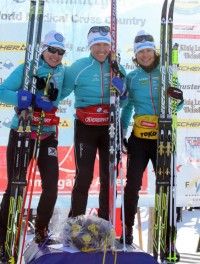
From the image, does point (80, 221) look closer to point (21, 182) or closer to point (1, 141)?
point (21, 182)

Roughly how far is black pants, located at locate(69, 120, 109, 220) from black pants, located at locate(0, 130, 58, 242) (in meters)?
0.19

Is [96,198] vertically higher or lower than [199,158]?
lower

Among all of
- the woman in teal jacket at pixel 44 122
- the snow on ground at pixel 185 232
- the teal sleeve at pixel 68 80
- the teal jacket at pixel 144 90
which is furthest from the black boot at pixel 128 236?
the teal sleeve at pixel 68 80

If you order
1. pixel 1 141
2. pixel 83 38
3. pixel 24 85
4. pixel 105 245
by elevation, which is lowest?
pixel 105 245

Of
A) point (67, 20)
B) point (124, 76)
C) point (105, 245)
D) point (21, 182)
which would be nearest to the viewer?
point (105, 245)

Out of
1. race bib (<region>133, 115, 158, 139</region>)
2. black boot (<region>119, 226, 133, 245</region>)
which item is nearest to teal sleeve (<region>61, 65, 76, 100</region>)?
race bib (<region>133, 115, 158, 139</region>)

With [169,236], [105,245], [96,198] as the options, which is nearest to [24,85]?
[105,245]

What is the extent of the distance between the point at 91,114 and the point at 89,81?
262 mm

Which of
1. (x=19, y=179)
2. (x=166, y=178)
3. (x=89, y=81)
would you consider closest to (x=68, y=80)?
(x=89, y=81)

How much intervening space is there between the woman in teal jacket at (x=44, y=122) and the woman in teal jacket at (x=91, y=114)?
173 mm

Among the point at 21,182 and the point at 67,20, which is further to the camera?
the point at 67,20

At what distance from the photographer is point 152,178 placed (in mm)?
5699

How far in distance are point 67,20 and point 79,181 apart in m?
2.36

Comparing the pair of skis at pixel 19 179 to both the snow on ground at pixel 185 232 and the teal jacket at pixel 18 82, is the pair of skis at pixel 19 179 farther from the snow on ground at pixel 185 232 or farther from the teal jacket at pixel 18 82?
the snow on ground at pixel 185 232
